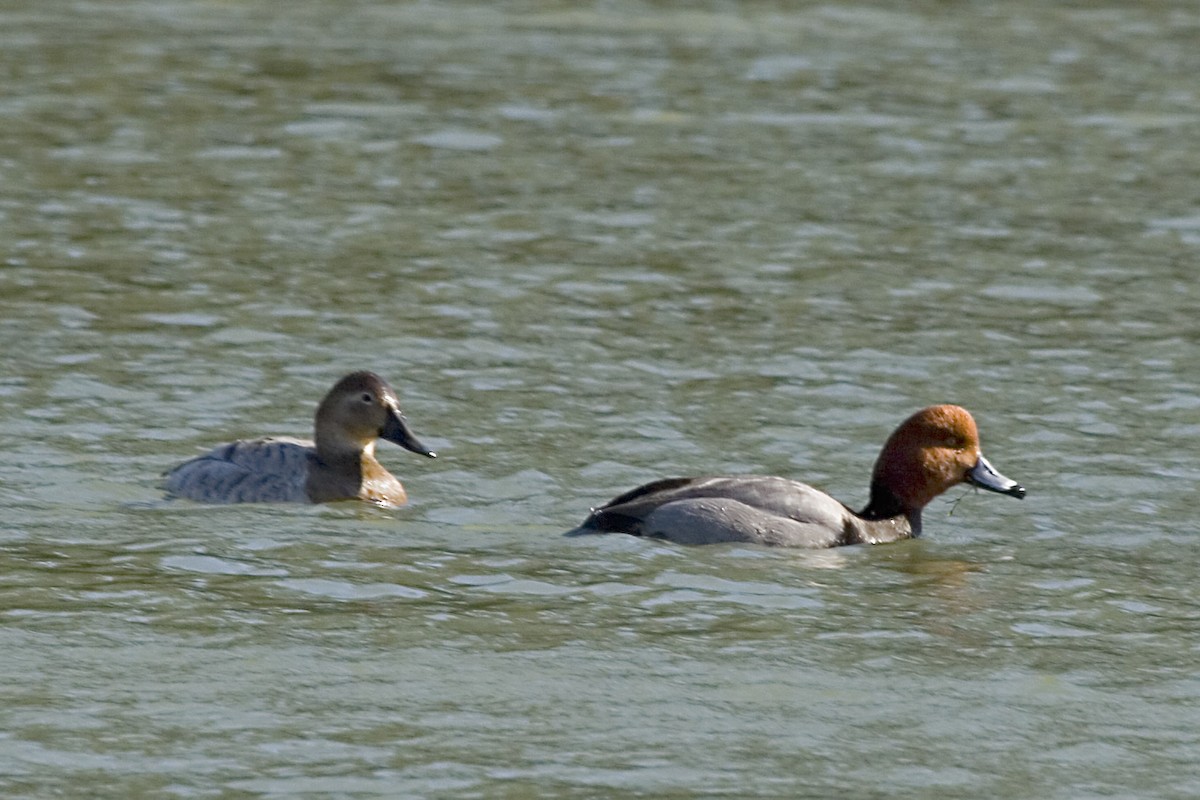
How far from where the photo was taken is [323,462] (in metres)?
12.6

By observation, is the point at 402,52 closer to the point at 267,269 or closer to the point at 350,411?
the point at 267,269

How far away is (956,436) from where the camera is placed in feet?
40.0

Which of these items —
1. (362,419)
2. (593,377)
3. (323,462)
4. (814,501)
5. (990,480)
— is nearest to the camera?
(814,501)

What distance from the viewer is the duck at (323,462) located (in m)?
12.2

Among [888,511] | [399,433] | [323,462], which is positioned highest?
[399,433]

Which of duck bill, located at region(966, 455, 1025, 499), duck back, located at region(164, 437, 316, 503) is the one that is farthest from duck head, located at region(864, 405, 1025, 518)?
duck back, located at region(164, 437, 316, 503)

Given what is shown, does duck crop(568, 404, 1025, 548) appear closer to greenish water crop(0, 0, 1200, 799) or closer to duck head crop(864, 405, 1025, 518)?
duck head crop(864, 405, 1025, 518)

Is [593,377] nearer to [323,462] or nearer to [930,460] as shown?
[323,462]

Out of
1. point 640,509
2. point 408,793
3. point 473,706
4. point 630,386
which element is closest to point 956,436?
point 640,509

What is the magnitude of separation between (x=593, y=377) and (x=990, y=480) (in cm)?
327

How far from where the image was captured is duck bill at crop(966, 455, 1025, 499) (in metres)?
12.0

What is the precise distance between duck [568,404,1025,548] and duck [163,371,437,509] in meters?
1.41

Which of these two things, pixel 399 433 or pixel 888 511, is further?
pixel 399 433

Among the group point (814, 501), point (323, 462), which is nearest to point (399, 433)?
point (323, 462)
